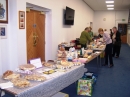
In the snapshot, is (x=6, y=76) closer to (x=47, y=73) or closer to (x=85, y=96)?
(x=47, y=73)

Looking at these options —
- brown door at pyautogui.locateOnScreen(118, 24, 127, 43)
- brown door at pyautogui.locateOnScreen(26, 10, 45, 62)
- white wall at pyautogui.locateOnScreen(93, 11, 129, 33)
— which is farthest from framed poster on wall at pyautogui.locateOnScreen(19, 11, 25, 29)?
brown door at pyautogui.locateOnScreen(118, 24, 127, 43)

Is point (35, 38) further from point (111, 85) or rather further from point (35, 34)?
point (111, 85)

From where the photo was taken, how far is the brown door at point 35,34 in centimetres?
438

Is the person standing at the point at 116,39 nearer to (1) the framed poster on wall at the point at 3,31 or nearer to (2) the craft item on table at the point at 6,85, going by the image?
(1) the framed poster on wall at the point at 3,31

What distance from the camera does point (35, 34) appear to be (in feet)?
15.3

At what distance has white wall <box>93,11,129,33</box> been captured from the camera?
1415cm

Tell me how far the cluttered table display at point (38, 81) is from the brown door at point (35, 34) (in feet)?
5.95

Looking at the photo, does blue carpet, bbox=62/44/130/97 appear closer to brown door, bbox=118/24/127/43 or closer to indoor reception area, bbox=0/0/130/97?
indoor reception area, bbox=0/0/130/97

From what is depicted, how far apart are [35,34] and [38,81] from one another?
2.76 meters

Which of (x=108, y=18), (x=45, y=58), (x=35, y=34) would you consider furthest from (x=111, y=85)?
(x=108, y=18)

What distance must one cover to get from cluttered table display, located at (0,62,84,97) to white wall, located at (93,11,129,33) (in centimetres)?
1254

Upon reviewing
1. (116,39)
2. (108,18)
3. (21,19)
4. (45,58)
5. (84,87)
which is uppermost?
(108,18)

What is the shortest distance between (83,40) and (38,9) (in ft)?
8.09

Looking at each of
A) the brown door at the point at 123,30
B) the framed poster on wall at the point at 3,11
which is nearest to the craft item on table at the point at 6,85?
the framed poster on wall at the point at 3,11
